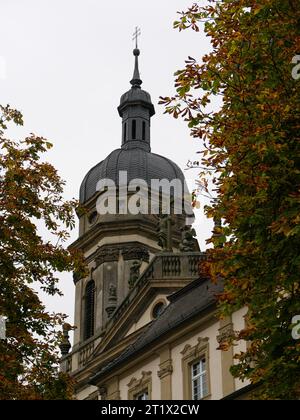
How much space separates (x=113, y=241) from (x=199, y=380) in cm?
2346

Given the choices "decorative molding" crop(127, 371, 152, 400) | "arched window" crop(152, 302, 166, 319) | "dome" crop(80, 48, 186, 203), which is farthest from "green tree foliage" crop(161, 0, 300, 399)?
"dome" crop(80, 48, 186, 203)

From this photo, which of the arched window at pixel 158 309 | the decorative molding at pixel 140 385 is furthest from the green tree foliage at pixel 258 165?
the arched window at pixel 158 309

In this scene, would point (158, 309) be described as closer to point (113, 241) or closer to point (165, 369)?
point (165, 369)

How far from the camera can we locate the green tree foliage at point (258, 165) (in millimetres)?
16594

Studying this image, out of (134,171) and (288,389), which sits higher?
(134,171)

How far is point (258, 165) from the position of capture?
1697 cm

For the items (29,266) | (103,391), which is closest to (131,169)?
(103,391)

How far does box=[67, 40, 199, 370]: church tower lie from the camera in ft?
173

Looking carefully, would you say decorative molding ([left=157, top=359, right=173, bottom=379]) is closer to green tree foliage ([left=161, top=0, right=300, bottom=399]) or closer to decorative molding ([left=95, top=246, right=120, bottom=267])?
green tree foliage ([left=161, top=0, right=300, bottom=399])

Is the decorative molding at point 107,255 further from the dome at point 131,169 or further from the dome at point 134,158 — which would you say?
the dome at point 131,169

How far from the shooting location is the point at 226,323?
31000 millimetres

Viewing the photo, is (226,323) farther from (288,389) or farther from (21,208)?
(288,389)
